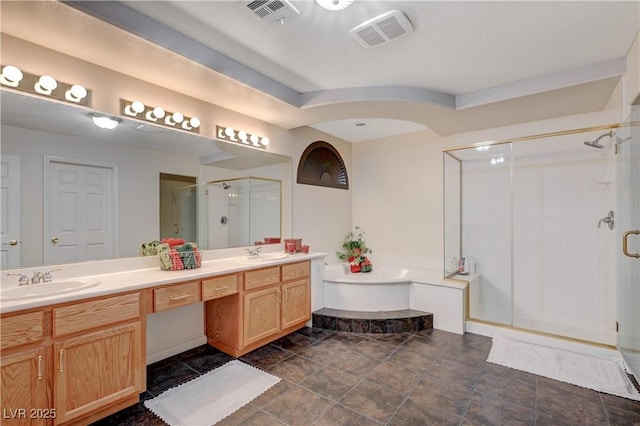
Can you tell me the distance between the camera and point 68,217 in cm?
211

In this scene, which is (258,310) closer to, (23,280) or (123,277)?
(123,277)

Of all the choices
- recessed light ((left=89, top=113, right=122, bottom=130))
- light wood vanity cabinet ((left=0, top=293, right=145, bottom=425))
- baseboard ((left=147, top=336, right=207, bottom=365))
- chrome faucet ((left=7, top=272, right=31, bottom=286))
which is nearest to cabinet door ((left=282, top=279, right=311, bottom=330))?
baseboard ((left=147, top=336, right=207, bottom=365))

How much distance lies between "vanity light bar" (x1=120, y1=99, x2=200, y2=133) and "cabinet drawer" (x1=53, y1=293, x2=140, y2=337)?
145 cm

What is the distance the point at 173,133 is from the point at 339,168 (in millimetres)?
2754

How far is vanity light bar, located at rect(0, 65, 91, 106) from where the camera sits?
1.85m

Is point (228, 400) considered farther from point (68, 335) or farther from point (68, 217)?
point (68, 217)

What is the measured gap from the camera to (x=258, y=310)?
2.85m

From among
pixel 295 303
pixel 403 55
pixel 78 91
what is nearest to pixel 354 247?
pixel 295 303

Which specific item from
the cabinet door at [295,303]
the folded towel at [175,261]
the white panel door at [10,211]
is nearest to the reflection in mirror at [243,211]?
the folded towel at [175,261]

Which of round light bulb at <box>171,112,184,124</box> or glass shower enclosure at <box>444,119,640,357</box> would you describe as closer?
round light bulb at <box>171,112,184,124</box>

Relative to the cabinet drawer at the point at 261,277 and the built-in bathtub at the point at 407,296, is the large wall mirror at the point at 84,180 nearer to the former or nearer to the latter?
the cabinet drawer at the point at 261,277

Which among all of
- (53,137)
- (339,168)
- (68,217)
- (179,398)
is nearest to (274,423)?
(179,398)

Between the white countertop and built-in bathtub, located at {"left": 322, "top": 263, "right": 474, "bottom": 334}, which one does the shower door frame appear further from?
the white countertop

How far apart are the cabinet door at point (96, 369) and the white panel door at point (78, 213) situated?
67cm
